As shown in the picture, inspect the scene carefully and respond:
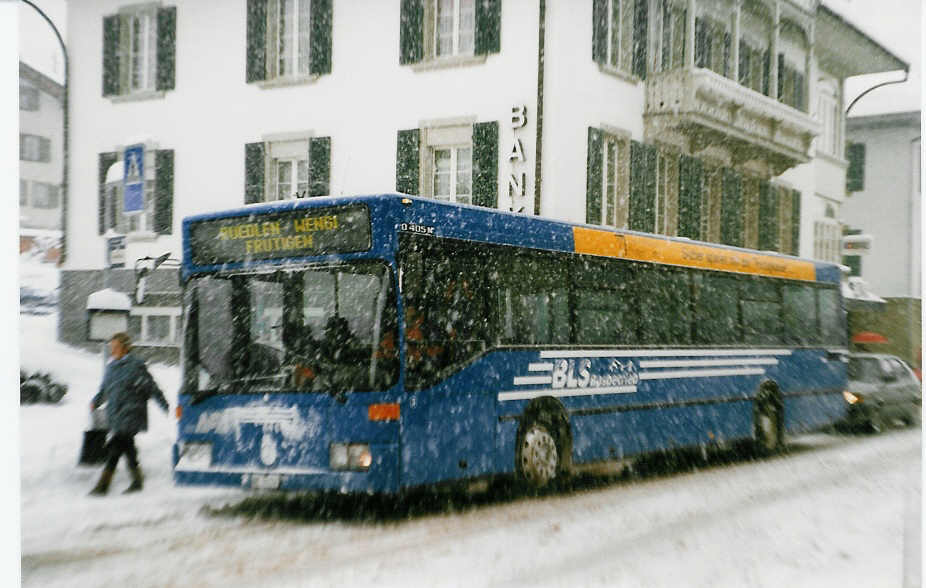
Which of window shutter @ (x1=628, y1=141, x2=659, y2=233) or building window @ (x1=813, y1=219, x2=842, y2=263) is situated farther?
building window @ (x1=813, y1=219, x2=842, y2=263)

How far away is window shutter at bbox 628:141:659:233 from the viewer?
21.5 m

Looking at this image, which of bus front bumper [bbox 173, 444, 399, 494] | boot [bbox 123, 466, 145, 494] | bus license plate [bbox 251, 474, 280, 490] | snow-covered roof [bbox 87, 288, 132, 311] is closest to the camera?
bus front bumper [bbox 173, 444, 399, 494]

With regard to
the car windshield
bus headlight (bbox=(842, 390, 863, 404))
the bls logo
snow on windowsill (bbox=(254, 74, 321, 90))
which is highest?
snow on windowsill (bbox=(254, 74, 321, 90))

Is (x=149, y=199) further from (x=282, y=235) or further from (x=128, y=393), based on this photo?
(x=282, y=235)

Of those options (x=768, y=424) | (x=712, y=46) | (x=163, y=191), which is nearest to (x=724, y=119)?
(x=712, y=46)

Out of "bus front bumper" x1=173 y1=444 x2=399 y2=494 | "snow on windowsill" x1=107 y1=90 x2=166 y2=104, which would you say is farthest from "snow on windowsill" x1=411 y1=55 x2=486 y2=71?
"bus front bumper" x1=173 y1=444 x2=399 y2=494

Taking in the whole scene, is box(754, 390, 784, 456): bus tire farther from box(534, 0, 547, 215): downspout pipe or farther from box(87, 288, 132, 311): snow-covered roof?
box(87, 288, 132, 311): snow-covered roof

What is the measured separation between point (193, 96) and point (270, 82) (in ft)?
4.94

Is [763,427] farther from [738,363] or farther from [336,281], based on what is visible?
[336,281]

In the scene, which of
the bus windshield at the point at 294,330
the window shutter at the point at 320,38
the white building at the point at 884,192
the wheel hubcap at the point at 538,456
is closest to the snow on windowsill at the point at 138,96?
the window shutter at the point at 320,38

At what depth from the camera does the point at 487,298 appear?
407 inches

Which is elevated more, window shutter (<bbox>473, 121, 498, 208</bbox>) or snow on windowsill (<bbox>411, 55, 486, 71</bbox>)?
snow on windowsill (<bbox>411, 55, 486, 71</bbox>)

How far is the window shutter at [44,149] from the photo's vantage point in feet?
94.7

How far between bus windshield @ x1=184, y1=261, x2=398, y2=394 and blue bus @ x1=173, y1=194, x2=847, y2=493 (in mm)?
13
